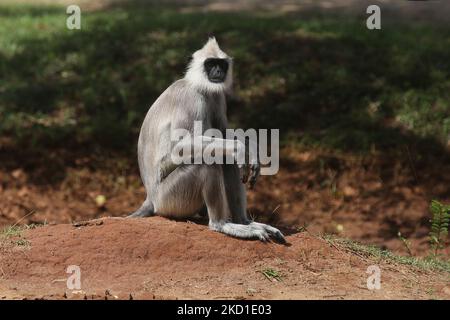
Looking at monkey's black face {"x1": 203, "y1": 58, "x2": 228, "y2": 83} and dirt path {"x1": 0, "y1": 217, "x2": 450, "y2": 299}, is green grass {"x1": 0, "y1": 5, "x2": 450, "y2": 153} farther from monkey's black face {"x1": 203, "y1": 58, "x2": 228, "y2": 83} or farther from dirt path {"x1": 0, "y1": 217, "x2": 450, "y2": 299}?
dirt path {"x1": 0, "y1": 217, "x2": 450, "y2": 299}

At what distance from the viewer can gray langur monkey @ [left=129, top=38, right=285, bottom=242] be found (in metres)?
6.92

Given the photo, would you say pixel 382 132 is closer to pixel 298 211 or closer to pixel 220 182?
pixel 298 211

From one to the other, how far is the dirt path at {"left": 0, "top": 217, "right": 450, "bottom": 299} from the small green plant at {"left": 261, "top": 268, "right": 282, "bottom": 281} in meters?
0.02

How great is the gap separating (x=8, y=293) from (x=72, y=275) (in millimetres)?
574

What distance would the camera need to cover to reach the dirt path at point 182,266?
19.9 feet

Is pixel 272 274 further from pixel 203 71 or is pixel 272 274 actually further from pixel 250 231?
pixel 203 71

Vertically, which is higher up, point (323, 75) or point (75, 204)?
point (323, 75)

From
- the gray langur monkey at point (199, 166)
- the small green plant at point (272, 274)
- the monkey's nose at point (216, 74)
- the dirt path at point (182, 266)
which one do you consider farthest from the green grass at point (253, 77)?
the small green plant at point (272, 274)

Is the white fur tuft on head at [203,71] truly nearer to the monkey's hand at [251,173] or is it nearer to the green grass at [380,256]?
the monkey's hand at [251,173]

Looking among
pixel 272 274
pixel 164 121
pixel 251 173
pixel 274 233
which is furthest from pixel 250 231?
pixel 164 121

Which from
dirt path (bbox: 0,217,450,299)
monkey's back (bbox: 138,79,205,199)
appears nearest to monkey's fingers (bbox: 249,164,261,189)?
dirt path (bbox: 0,217,450,299)

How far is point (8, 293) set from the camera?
582 centimetres

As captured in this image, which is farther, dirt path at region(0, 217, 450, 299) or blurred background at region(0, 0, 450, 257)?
blurred background at region(0, 0, 450, 257)

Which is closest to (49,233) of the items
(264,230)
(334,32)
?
(264,230)
